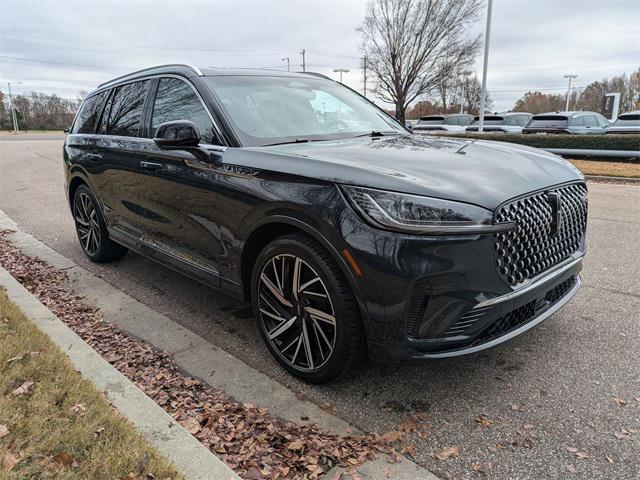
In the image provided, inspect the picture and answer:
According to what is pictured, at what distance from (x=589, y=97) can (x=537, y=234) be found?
90.0m

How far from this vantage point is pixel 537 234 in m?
2.66

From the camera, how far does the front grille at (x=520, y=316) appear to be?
256cm

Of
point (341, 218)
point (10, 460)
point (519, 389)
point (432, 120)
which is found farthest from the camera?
point (432, 120)

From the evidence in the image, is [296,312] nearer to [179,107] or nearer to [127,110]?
[179,107]

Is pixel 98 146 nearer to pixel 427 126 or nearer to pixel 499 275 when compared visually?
pixel 499 275

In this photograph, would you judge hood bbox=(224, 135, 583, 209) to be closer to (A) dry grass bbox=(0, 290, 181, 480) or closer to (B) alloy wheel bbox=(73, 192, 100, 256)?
(A) dry grass bbox=(0, 290, 181, 480)

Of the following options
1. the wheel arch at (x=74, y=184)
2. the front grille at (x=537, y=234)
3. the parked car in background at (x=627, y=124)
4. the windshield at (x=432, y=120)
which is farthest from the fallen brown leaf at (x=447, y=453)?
the windshield at (x=432, y=120)

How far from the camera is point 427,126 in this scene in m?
25.2

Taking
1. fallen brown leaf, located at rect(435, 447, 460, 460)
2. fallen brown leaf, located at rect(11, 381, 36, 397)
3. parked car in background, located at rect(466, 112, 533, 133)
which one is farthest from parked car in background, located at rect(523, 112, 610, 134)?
fallen brown leaf, located at rect(11, 381, 36, 397)

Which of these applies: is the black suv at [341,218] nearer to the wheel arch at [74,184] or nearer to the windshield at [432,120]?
the wheel arch at [74,184]

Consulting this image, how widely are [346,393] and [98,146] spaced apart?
365 cm

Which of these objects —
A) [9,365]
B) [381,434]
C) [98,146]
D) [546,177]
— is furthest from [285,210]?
[98,146]

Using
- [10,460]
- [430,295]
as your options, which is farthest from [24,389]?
[430,295]

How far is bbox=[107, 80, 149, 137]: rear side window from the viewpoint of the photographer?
14.6ft
